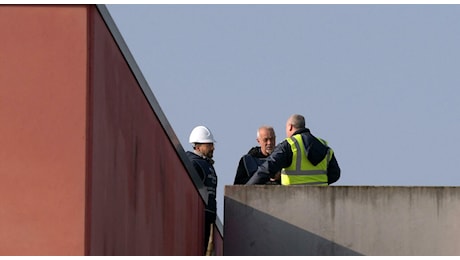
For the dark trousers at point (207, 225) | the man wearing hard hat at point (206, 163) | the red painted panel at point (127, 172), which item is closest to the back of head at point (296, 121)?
the man wearing hard hat at point (206, 163)

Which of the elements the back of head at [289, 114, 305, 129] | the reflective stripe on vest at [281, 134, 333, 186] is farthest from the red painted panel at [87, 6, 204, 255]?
the back of head at [289, 114, 305, 129]

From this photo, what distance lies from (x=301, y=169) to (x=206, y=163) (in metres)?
0.92

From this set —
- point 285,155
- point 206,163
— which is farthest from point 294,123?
point 206,163

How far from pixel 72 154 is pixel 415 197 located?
19.5ft

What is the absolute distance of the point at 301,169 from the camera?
51.2 ft

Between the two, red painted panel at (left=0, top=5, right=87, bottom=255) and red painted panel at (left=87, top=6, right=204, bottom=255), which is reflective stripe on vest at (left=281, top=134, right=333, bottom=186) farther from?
red painted panel at (left=0, top=5, right=87, bottom=255)

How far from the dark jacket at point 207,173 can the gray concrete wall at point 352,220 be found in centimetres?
32

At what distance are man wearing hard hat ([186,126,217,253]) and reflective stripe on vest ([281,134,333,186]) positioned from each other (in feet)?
2.30

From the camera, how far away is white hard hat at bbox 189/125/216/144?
1591 cm

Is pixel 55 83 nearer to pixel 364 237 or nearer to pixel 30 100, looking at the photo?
pixel 30 100

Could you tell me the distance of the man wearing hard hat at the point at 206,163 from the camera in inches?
614

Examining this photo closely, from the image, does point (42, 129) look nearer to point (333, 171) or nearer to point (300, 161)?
point (300, 161)

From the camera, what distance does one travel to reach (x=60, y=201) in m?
10.1

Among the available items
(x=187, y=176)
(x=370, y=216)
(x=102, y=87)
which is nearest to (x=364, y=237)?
(x=370, y=216)
